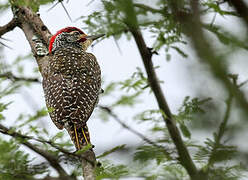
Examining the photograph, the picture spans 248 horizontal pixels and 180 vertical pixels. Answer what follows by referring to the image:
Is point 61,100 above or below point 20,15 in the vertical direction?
below

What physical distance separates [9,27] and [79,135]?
2.04 meters

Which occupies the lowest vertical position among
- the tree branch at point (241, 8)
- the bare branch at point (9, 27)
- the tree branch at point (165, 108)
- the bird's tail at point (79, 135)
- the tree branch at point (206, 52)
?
the bird's tail at point (79, 135)

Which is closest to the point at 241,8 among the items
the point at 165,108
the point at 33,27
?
the point at 165,108

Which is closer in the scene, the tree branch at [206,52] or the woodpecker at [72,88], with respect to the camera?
the tree branch at [206,52]

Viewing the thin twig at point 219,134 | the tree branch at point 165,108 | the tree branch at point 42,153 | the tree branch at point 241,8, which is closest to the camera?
the tree branch at point 241,8

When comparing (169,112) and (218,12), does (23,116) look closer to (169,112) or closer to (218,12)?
(169,112)

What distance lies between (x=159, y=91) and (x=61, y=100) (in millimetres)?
1953

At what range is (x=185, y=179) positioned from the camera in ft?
8.11

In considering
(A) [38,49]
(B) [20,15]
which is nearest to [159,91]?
(A) [38,49]

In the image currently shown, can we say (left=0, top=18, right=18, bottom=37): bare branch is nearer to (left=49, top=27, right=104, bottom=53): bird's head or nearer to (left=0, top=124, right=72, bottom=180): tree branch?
(left=49, top=27, right=104, bottom=53): bird's head

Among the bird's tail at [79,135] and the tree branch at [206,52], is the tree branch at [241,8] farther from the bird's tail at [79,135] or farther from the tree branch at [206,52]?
the bird's tail at [79,135]

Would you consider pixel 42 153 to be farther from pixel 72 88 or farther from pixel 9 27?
pixel 9 27

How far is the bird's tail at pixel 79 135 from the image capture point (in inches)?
175

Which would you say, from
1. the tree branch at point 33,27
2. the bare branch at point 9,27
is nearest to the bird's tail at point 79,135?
the tree branch at point 33,27
